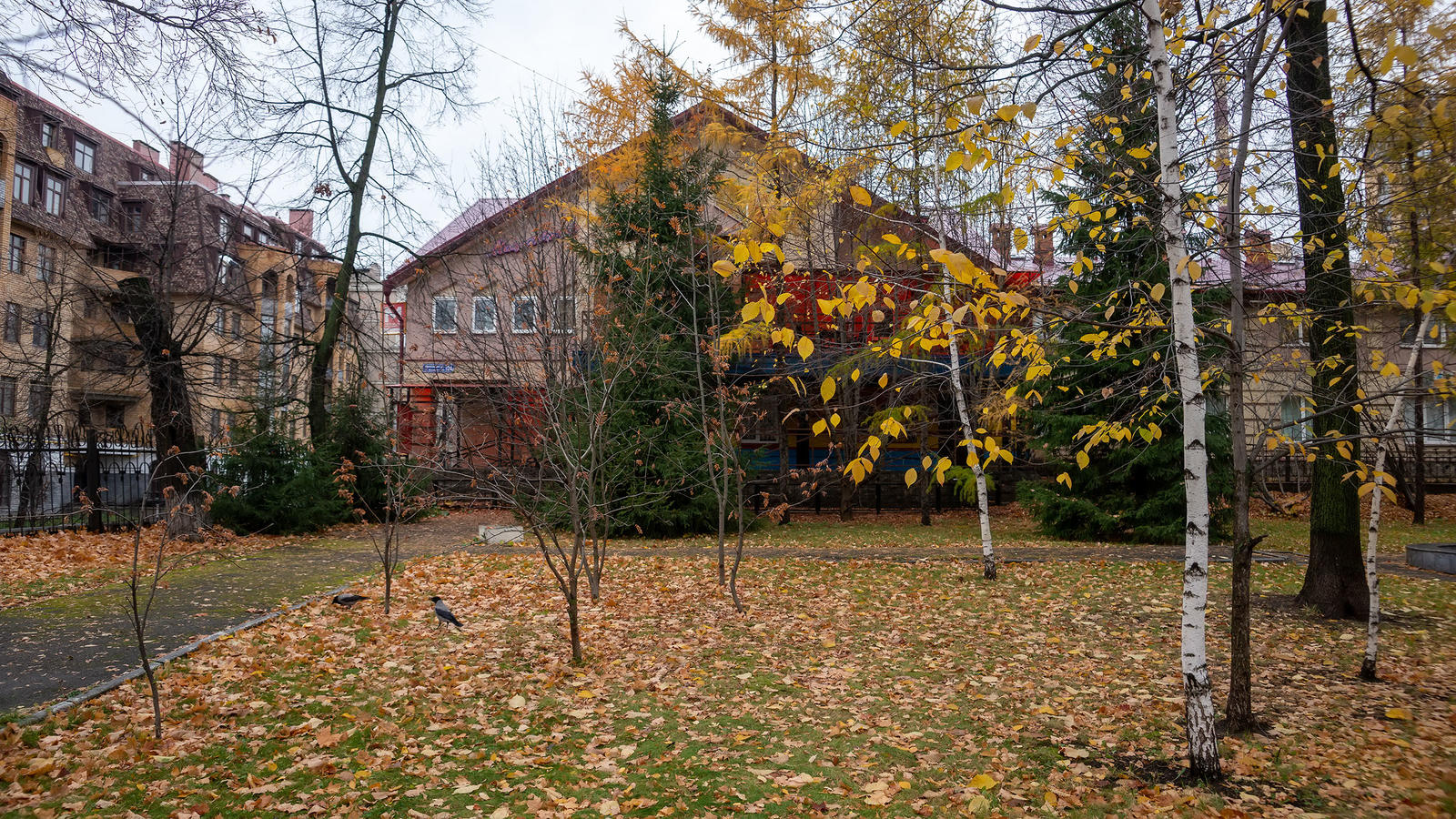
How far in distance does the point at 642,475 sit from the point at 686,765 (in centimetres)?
1143

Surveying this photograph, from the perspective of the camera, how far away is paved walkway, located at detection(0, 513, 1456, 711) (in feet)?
20.6

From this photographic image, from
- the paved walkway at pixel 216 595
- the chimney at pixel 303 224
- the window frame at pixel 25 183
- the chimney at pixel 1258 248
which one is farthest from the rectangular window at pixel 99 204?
the chimney at pixel 1258 248

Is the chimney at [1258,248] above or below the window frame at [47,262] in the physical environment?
below

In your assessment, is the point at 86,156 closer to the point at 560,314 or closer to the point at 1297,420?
the point at 560,314

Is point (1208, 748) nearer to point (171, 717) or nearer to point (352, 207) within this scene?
point (171, 717)

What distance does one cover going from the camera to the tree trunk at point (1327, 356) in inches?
246

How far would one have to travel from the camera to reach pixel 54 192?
28.9 meters

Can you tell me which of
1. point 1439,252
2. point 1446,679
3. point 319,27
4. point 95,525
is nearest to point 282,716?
point 1439,252

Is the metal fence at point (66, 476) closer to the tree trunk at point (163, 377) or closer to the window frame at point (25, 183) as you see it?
the tree trunk at point (163, 377)

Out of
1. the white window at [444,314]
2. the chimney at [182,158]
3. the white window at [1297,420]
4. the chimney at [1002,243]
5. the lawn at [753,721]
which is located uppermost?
the chimney at [182,158]

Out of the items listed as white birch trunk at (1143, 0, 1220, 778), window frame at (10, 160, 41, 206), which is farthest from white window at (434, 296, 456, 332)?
window frame at (10, 160, 41, 206)

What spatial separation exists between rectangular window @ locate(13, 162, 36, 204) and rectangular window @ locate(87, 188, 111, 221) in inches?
118

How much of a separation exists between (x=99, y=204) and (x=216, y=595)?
Answer: 46.8 ft

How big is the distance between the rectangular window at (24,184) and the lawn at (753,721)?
29.6 metres
